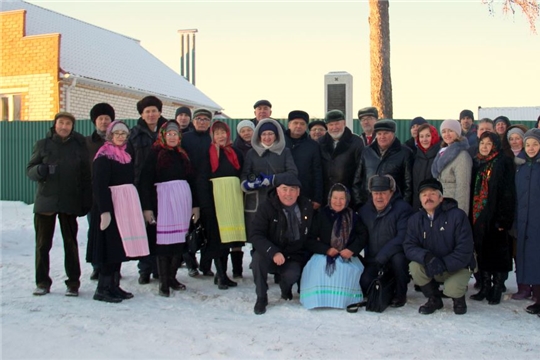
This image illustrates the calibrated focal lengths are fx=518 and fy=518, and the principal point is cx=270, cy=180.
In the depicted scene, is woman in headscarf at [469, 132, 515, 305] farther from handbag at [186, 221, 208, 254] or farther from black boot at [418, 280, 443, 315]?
handbag at [186, 221, 208, 254]

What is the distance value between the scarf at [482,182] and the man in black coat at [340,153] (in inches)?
48.8

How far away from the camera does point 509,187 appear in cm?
484

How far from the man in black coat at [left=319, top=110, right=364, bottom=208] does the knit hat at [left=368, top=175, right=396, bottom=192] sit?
666 mm

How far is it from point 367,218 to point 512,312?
155 cm

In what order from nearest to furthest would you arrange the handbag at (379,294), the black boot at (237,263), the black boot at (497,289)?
the handbag at (379,294), the black boot at (497,289), the black boot at (237,263)

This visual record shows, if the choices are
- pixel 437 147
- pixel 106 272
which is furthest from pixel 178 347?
pixel 437 147

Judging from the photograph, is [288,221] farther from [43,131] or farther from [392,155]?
[43,131]

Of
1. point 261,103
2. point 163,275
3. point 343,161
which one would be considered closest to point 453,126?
point 343,161

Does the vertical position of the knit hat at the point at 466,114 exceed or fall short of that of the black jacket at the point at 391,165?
it exceeds it

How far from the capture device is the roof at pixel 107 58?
Result: 57.6 ft

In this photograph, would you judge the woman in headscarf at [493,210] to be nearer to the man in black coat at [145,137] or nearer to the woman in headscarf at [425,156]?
the woman in headscarf at [425,156]

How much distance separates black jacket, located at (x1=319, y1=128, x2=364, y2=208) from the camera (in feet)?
18.7

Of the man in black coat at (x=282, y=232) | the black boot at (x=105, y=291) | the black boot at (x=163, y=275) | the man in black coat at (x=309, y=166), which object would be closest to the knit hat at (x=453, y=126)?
the man in black coat at (x=309, y=166)

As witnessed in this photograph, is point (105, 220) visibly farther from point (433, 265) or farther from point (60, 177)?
point (433, 265)
